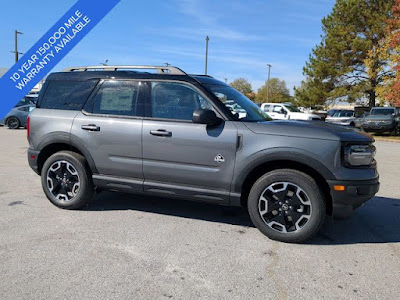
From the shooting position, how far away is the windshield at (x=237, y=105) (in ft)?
13.9

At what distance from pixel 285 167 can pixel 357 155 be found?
Result: 29.5 inches

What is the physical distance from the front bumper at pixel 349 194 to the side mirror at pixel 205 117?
1389 millimetres

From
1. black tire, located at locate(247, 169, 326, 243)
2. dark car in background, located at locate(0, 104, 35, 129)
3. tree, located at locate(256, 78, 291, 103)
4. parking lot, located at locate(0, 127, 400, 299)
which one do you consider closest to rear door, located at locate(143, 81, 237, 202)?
black tire, located at locate(247, 169, 326, 243)

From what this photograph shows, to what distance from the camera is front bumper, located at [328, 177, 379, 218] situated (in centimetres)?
362

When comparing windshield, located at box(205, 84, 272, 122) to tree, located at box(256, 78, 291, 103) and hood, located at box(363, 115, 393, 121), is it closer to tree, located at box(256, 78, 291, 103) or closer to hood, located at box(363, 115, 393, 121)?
hood, located at box(363, 115, 393, 121)

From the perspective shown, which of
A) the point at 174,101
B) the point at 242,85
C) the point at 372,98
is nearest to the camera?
the point at 174,101

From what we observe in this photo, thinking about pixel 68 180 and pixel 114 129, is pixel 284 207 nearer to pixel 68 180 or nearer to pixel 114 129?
pixel 114 129

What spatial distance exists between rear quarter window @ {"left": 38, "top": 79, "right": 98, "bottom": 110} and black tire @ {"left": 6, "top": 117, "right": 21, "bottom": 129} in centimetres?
1497

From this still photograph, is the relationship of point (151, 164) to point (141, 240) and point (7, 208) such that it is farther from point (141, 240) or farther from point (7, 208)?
point (7, 208)

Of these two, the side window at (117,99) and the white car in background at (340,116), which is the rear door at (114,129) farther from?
the white car in background at (340,116)

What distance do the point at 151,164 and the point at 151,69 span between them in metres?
1.26

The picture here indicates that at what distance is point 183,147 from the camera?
4.09 m

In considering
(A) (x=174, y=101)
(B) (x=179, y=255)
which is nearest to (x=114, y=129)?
(A) (x=174, y=101)

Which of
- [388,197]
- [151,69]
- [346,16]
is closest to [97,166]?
[151,69]
